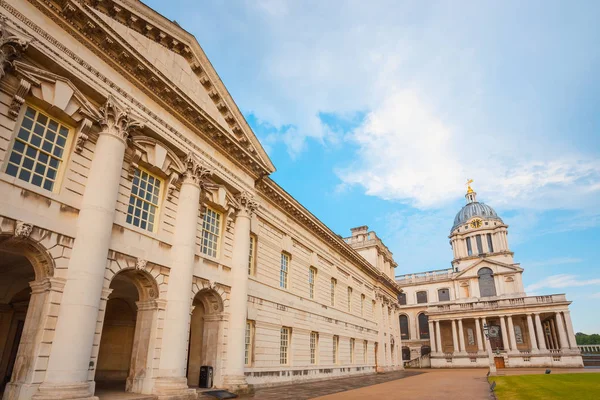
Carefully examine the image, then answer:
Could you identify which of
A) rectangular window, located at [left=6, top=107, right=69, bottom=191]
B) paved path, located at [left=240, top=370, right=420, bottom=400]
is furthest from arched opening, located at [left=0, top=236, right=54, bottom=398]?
paved path, located at [left=240, top=370, right=420, bottom=400]

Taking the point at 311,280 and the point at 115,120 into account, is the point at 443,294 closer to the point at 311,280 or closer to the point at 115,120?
the point at 311,280

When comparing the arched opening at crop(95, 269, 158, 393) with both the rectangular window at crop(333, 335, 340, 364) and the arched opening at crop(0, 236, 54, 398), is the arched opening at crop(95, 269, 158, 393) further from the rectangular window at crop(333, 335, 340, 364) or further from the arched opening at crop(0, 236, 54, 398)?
the rectangular window at crop(333, 335, 340, 364)

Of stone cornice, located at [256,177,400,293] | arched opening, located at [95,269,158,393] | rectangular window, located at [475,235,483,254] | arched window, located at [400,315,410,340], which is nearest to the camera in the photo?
arched opening, located at [95,269,158,393]

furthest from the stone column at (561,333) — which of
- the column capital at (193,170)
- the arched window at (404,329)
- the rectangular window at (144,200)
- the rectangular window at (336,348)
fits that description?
the rectangular window at (144,200)

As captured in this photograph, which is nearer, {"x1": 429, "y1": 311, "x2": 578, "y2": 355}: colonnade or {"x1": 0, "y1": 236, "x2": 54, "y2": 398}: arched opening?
{"x1": 0, "y1": 236, "x2": 54, "y2": 398}: arched opening

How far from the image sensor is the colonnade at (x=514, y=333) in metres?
46.7

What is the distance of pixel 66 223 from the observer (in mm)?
10305

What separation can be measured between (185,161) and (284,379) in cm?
1286

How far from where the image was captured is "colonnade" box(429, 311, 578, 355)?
153 feet

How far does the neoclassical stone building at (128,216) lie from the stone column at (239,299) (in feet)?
0.20

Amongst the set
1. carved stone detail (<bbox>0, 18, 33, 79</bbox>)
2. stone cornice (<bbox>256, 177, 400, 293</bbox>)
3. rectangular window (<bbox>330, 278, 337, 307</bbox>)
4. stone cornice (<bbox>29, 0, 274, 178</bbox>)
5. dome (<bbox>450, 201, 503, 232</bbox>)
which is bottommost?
rectangular window (<bbox>330, 278, 337, 307</bbox>)

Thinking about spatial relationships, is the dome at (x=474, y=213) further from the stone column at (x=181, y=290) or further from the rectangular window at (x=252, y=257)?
the stone column at (x=181, y=290)

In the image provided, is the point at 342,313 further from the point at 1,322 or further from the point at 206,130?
the point at 1,322

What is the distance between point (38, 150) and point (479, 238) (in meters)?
72.8
